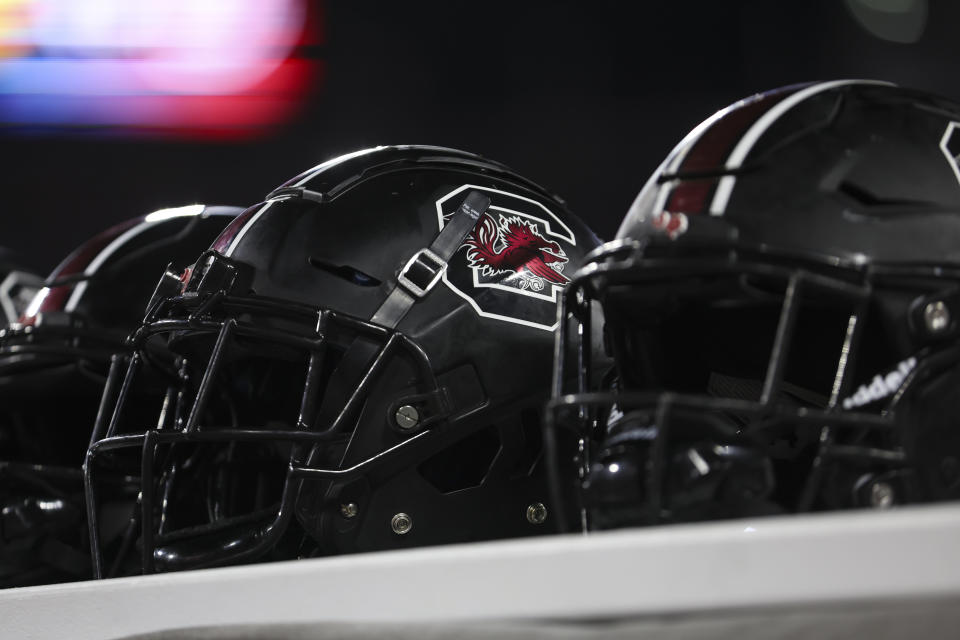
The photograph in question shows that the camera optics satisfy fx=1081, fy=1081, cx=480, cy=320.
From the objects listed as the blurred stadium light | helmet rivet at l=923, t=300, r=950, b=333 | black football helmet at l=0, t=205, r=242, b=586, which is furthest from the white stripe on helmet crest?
the blurred stadium light

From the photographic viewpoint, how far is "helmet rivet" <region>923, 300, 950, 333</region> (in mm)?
800

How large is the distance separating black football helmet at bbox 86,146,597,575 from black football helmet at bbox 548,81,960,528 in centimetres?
16

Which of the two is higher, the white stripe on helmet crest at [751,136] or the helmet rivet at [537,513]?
the white stripe on helmet crest at [751,136]

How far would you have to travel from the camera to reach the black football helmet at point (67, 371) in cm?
146

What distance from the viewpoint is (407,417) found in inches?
42.0

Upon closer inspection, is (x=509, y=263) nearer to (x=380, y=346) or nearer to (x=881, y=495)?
(x=380, y=346)

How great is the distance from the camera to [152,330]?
111cm

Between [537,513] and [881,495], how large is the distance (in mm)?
431

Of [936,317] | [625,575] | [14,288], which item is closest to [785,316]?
[936,317]

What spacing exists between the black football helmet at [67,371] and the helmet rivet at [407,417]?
0.55 m

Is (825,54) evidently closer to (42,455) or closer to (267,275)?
(267,275)

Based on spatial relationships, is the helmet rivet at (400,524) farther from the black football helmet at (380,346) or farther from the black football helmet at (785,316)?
the black football helmet at (785,316)

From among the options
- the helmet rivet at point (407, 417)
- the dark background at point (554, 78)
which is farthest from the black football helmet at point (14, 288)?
the helmet rivet at point (407, 417)

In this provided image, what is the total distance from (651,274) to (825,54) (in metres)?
0.98
